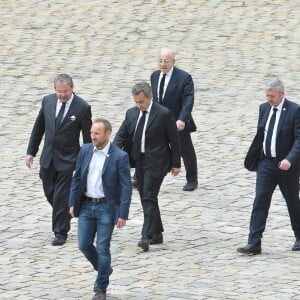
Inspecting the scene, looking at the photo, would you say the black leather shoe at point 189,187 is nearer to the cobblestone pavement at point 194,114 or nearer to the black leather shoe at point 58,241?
the cobblestone pavement at point 194,114

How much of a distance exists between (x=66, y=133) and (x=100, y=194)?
2.08 metres

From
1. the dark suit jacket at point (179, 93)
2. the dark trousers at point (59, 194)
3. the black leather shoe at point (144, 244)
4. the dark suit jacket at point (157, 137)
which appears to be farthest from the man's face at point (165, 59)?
the black leather shoe at point (144, 244)

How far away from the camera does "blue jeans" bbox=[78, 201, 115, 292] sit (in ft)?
43.5

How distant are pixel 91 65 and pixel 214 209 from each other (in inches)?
317

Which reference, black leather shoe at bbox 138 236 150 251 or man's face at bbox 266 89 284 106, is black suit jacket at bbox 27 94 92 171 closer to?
black leather shoe at bbox 138 236 150 251

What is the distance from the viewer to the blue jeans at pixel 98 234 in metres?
13.3

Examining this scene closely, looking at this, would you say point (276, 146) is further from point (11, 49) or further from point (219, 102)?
point (11, 49)

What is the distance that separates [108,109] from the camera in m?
21.4

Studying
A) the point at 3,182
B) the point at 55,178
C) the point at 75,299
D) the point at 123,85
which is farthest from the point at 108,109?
the point at 75,299

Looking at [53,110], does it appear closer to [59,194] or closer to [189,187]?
[59,194]

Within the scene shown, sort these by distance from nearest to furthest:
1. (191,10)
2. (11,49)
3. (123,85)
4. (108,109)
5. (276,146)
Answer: (276,146) → (108,109) → (123,85) → (11,49) → (191,10)

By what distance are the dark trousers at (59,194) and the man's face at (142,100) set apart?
106cm

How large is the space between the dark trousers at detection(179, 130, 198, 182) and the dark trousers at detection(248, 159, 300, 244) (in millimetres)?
2727

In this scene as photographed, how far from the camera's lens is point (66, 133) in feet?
50.3
